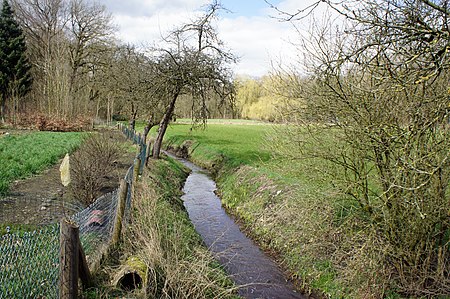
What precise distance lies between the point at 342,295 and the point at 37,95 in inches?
1277

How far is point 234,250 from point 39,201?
4568 mm

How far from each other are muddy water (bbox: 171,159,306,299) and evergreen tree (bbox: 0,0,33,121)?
86.8 feet

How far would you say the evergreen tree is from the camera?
33281 millimetres

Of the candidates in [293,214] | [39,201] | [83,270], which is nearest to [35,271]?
[83,270]

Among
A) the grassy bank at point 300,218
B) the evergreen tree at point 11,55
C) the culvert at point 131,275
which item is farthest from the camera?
the evergreen tree at point 11,55

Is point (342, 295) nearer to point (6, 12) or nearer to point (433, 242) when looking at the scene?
point (433, 242)

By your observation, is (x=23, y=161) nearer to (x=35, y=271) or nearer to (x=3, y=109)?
(x=35, y=271)

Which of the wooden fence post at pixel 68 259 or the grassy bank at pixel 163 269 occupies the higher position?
the wooden fence post at pixel 68 259

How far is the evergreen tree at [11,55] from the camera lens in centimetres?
3328

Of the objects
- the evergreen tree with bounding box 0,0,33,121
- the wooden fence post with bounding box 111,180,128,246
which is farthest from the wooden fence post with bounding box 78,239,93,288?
the evergreen tree with bounding box 0,0,33,121

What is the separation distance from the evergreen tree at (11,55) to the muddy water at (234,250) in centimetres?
2645

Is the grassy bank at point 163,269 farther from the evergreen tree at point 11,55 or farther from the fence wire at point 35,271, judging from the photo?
the evergreen tree at point 11,55

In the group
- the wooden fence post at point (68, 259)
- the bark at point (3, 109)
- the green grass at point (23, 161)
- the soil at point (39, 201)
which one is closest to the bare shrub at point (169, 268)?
the wooden fence post at point (68, 259)

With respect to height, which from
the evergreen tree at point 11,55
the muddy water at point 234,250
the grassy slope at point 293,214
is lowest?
the muddy water at point 234,250
